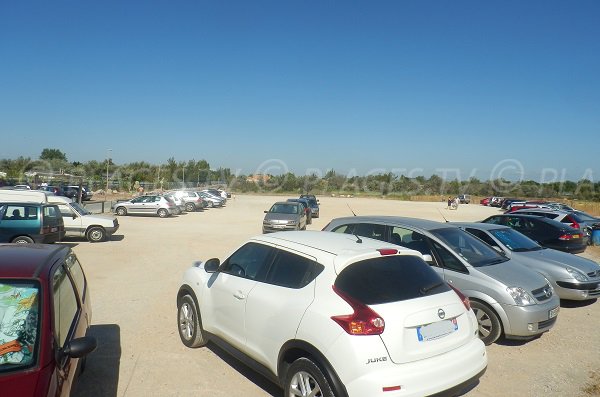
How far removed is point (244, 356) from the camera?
13.8 ft

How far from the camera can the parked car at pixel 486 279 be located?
5.44 metres

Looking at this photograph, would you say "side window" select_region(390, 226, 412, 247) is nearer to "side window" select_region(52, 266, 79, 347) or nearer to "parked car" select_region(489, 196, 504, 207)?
"side window" select_region(52, 266, 79, 347)

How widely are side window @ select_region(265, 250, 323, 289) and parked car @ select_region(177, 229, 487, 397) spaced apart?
1 centimetres

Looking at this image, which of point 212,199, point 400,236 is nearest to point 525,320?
point 400,236

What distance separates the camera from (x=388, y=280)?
11.7 feet

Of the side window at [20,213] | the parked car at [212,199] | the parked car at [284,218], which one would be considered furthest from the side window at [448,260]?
the parked car at [212,199]

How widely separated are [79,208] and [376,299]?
49.4 ft

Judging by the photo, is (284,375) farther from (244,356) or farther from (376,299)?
(376,299)

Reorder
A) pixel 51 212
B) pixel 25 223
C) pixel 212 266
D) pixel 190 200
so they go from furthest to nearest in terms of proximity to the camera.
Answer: pixel 190 200 → pixel 51 212 → pixel 25 223 → pixel 212 266

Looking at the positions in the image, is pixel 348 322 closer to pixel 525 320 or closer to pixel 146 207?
pixel 525 320

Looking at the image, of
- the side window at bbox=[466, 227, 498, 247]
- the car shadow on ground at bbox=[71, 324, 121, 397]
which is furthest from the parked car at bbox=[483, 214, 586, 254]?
the car shadow on ground at bbox=[71, 324, 121, 397]

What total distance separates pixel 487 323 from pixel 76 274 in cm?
520

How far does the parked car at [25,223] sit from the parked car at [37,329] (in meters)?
9.01

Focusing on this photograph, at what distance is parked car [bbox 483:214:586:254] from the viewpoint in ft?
36.6
